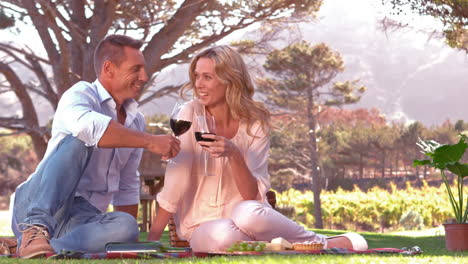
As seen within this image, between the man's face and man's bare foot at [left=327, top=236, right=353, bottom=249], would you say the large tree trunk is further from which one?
the man's face

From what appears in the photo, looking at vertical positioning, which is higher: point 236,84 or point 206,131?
point 236,84

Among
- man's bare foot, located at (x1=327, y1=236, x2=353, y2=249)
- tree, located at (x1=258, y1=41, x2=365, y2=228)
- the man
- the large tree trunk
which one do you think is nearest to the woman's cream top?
the man

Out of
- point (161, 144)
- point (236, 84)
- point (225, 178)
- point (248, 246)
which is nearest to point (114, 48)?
point (236, 84)

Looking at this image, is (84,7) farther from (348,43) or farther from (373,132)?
(348,43)

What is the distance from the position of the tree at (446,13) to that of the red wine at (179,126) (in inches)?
254

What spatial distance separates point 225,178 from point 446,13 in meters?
6.47

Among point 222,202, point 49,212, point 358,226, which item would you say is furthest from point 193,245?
point 358,226

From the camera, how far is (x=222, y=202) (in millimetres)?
3500

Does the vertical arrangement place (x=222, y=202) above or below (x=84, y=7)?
below

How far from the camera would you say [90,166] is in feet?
11.4

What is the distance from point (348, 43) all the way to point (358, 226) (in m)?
100

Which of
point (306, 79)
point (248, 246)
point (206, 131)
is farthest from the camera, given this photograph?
point (306, 79)

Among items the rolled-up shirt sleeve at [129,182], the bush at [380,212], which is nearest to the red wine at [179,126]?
the rolled-up shirt sleeve at [129,182]

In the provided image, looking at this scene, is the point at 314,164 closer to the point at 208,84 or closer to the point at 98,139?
the point at 208,84
